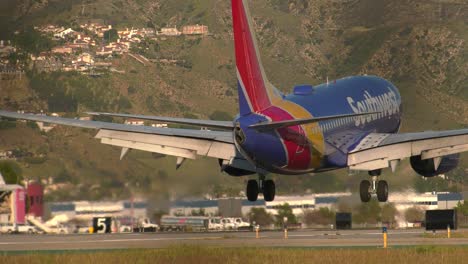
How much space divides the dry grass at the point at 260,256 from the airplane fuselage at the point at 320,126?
263 inches

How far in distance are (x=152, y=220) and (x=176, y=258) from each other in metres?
28.5

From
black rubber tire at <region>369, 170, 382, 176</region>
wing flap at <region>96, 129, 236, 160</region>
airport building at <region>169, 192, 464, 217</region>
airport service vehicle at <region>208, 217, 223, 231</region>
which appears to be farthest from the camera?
airport service vehicle at <region>208, 217, 223, 231</region>

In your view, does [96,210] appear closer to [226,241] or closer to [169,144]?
[169,144]

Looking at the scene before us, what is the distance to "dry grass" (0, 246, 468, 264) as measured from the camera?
57.0m

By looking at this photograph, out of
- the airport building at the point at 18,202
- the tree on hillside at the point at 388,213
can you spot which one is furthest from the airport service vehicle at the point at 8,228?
the tree on hillside at the point at 388,213

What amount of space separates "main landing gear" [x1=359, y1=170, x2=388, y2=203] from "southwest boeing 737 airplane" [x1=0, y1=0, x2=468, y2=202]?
0.06 meters

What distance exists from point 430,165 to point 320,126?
826cm

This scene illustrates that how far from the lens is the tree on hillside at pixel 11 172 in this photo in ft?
335

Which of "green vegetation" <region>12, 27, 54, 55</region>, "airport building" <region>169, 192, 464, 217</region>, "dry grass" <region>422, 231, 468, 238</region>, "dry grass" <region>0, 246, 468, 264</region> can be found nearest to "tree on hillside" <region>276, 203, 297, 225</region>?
"airport building" <region>169, 192, 464, 217</region>

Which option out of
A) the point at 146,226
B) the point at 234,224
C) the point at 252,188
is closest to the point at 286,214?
the point at 234,224

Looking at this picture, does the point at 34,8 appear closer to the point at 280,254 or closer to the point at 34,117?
the point at 34,117

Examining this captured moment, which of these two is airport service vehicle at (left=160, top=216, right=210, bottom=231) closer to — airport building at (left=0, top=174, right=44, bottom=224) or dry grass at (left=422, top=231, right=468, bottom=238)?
airport building at (left=0, top=174, right=44, bottom=224)

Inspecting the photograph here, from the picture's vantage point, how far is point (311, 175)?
88500 mm

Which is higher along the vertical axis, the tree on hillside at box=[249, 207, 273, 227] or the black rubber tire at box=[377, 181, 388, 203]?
the black rubber tire at box=[377, 181, 388, 203]
